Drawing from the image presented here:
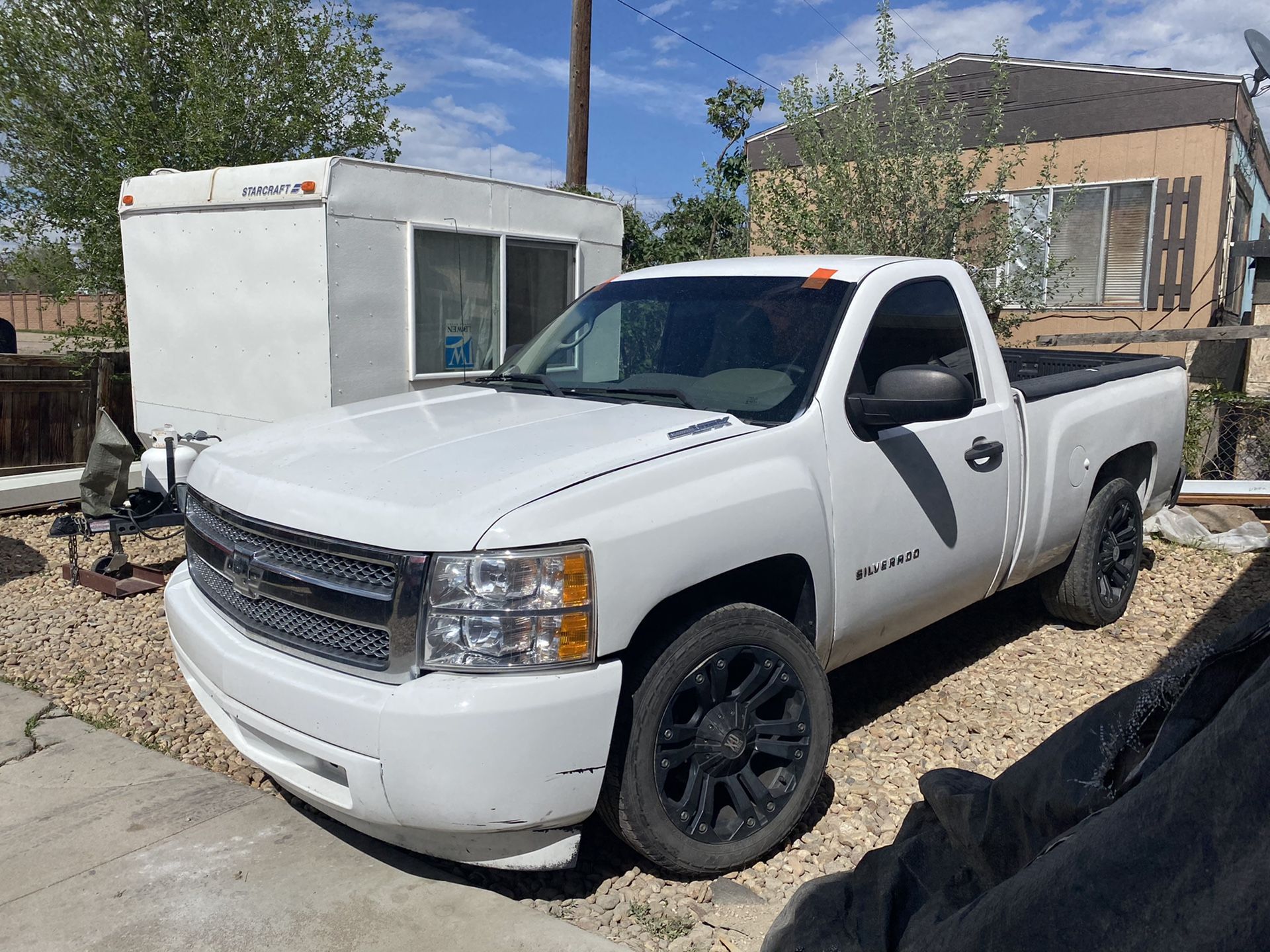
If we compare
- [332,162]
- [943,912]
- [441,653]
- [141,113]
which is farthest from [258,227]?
[943,912]

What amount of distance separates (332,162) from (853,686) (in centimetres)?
465

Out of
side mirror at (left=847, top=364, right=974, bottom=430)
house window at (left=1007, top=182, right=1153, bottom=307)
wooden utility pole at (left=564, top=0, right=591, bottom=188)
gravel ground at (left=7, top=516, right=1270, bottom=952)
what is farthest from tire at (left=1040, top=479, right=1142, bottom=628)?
wooden utility pole at (left=564, top=0, right=591, bottom=188)

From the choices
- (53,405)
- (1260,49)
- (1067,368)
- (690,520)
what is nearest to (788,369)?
(690,520)

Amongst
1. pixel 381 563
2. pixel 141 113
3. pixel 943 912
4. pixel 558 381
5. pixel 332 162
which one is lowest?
pixel 943 912

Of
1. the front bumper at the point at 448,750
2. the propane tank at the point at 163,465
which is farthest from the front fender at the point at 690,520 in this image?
the propane tank at the point at 163,465

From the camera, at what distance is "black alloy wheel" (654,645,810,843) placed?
10.3 feet

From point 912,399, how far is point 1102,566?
2.64m

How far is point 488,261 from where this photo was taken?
803 cm

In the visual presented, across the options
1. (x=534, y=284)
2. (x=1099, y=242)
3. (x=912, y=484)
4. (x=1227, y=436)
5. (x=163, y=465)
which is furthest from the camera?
(x=1099, y=242)

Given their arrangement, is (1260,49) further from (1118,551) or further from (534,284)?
(534,284)

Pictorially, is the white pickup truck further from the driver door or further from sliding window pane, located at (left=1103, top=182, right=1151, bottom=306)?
sliding window pane, located at (left=1103, top=182, right=1151, bottom=306)

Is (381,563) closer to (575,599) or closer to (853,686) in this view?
(575,599)

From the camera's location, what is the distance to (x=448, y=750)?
2.70m

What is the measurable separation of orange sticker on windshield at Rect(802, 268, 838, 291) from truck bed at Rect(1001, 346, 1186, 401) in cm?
116
